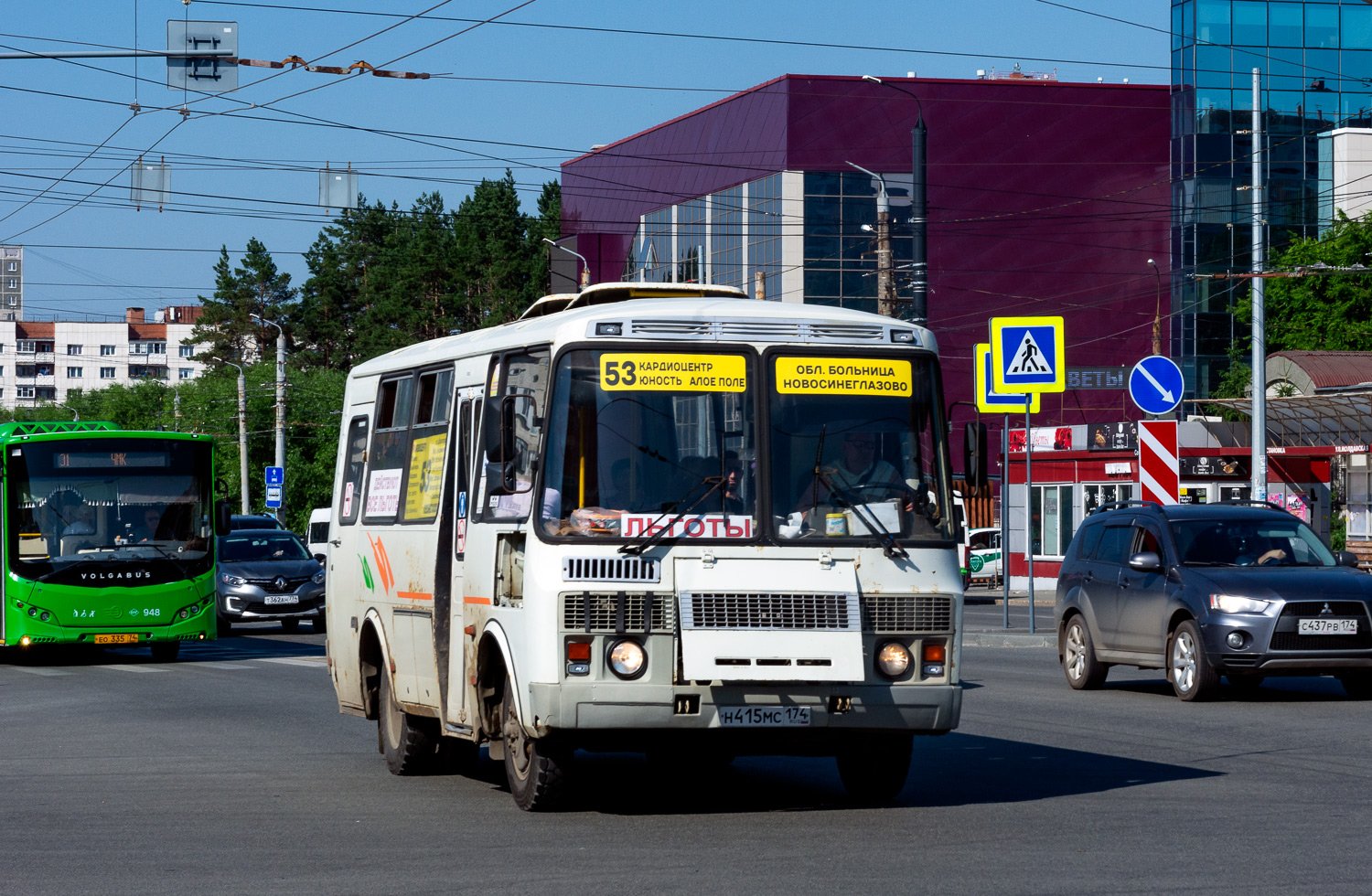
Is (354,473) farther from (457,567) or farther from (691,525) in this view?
(691,525)

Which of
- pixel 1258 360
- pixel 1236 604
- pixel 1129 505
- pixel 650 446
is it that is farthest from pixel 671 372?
pixel 1258 360

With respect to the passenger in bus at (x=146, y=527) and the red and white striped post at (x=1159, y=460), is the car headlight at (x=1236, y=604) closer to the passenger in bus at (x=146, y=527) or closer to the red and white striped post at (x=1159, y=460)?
the red and white striped post at (x=1159, y=460)

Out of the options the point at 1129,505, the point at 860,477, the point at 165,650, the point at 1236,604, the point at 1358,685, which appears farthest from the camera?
the point at 165,650

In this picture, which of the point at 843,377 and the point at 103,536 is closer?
the point at 843,377

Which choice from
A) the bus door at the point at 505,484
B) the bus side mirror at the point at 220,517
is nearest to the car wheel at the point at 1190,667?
the bus door at the point at 505,484

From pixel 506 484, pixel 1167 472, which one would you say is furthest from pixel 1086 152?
pixel 506 484

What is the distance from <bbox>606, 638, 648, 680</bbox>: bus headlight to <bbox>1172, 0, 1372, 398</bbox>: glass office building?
65.5 m

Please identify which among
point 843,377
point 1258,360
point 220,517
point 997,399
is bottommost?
point 220,517

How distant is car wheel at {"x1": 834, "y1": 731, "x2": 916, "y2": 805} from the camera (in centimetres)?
1097

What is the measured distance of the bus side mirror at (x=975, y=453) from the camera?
10875mm

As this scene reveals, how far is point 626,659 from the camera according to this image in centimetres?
1016

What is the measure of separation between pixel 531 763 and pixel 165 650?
62.5 feet

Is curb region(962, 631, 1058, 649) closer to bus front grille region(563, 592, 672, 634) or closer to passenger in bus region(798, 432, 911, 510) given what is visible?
passenger in bus region(798, 432, 911, 510)

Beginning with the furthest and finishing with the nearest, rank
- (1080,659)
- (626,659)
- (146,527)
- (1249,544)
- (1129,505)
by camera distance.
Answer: (146,527)
(1129,505)
(1080,659)
(1249,544)
(626,659)
